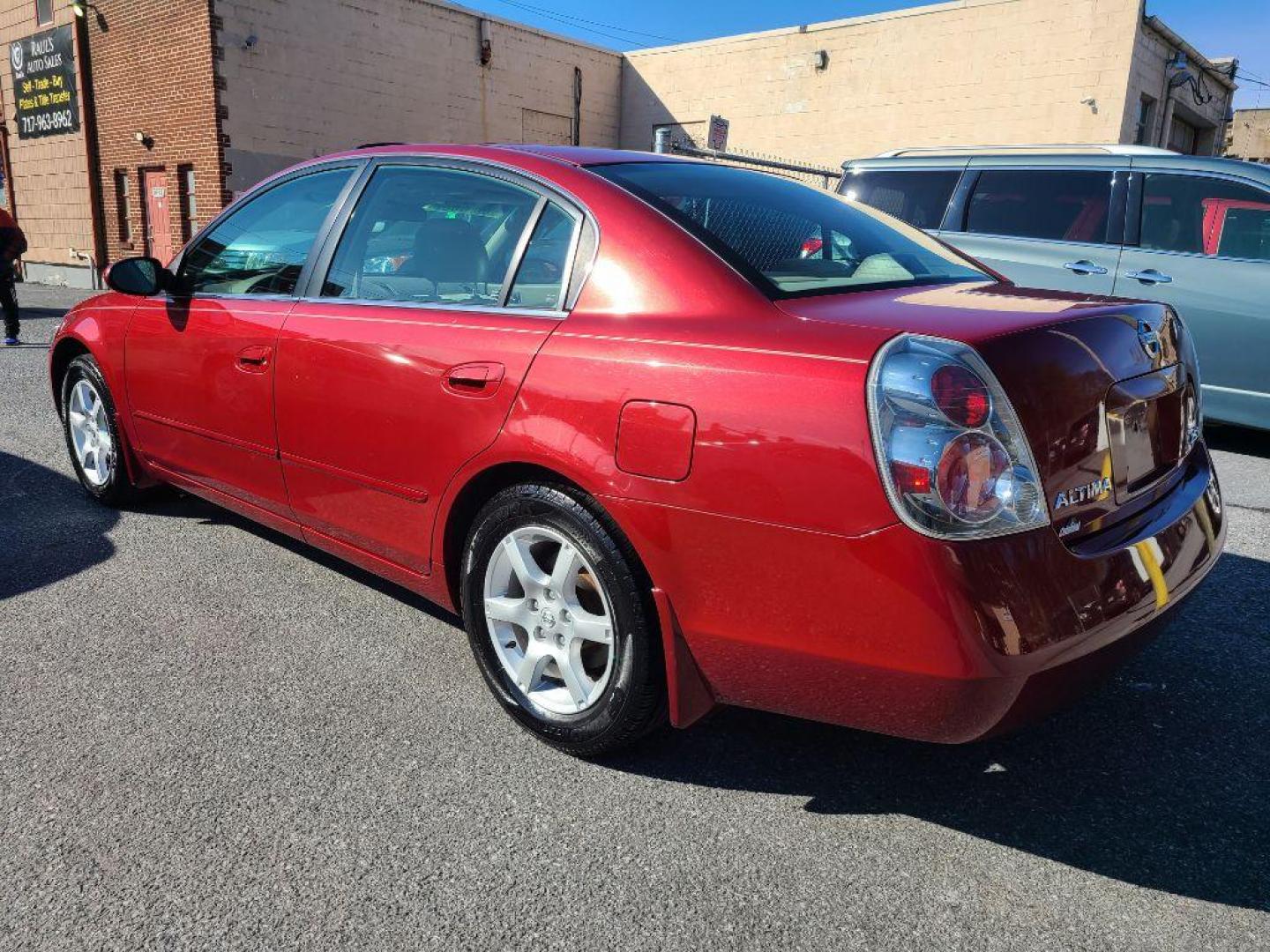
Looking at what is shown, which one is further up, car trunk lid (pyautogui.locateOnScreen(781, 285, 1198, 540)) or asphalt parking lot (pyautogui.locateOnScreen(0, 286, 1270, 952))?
car trunk lid (pyautogui.locateOnScreen(781, 285, 1198, 540))

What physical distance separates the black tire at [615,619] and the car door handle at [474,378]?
0.91 feet

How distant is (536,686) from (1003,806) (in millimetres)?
1223

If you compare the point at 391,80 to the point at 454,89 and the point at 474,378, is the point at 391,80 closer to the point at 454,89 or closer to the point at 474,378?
the point at 454,89

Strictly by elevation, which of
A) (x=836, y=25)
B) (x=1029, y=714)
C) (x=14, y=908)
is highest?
(x=836, y=25)

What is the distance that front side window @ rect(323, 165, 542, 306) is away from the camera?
276 cm

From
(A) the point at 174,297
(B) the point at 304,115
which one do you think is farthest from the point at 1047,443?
(B) the point at 304,115

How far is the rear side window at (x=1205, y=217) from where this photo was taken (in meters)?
5.91

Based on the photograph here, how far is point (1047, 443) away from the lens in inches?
76.3

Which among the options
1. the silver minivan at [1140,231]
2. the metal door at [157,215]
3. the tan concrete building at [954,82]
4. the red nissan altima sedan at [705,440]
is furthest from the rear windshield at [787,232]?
the metal door at [157,215]

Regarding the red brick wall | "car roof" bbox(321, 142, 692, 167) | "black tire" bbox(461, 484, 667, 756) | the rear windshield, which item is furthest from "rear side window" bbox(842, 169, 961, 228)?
the red brick wall

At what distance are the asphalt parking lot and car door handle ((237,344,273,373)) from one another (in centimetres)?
88

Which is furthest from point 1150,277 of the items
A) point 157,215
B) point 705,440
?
point 157,215

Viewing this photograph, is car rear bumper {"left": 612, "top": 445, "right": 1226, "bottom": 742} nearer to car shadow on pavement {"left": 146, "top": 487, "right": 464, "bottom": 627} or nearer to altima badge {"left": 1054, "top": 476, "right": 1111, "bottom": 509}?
altima badge {"left": 1054, "top": 476, "right": 1111, "bottom": 509}

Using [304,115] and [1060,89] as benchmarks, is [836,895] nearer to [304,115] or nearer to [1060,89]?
[1060,89]
